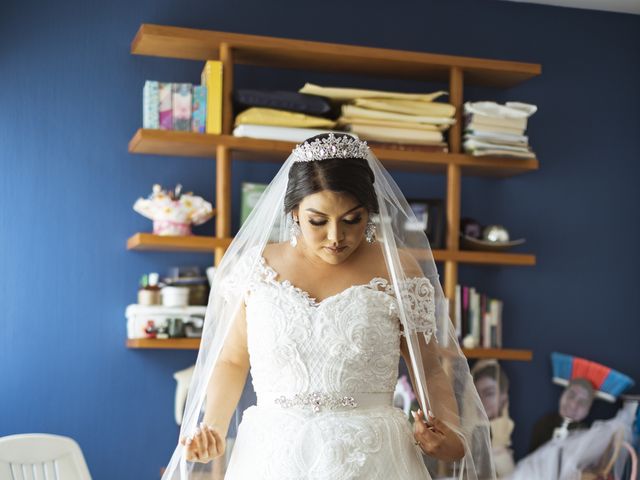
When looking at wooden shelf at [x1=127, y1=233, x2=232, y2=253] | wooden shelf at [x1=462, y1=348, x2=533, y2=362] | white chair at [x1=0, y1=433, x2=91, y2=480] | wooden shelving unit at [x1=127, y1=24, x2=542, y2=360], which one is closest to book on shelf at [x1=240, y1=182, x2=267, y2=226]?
wooden shelving unit at [x1=127, y1=24, x2=542, y2=360]

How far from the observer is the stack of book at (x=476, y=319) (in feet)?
13.4

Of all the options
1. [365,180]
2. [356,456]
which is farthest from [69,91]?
[356,456]

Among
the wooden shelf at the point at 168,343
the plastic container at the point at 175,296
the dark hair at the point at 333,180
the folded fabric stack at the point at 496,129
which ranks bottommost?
the wooden shelf at the point at 168,343

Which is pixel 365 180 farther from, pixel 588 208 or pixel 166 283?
pixel 588 208

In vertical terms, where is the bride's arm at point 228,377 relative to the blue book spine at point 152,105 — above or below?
below

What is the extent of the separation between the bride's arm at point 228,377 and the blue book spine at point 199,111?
1.50 metres

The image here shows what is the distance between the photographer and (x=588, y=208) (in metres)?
4.52

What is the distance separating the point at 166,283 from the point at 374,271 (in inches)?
65.2

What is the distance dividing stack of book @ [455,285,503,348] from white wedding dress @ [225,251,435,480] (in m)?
1.82

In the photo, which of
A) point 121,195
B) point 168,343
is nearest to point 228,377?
point 168,343

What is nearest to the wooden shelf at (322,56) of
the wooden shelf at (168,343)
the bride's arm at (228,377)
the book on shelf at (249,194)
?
the book on shelf at (249,194)

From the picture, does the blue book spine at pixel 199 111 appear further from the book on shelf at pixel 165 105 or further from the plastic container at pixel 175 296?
the plastic container at pixel 175 296

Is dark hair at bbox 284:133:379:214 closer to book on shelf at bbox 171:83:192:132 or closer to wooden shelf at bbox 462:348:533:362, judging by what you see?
book on shelf at bbox 171:83:192:132

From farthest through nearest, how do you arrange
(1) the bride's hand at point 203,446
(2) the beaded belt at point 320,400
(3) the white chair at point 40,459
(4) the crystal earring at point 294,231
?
(3) the white chair at point 40,459, (4) the crystal earring at point 294,231, (2) the beaded belt at point 320,400, (1) the bride's hand at point 203,446
